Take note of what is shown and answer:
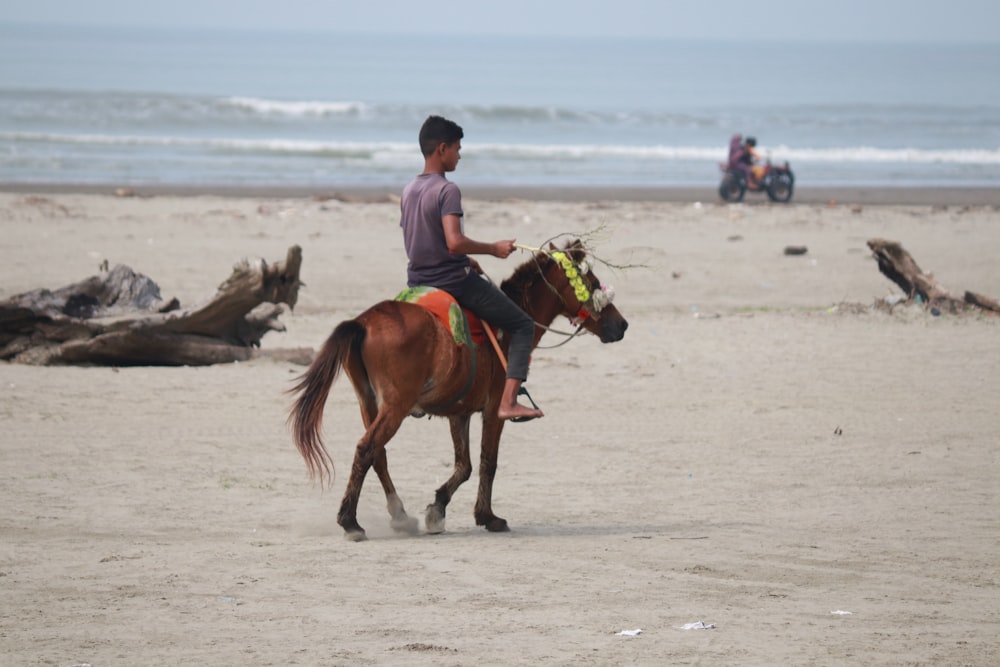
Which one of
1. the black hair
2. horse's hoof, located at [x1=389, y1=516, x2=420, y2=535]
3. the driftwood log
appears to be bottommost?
horse's hoof, located at [x1=389, y1=516, x2=420, y2=535]

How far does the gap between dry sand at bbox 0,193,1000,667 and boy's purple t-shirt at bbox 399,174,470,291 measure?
142 centimetres

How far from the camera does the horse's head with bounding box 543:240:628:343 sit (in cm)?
742

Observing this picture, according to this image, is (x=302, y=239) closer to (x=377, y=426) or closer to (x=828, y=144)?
(x=377, y=426)

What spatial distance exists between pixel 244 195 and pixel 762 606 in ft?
74.3

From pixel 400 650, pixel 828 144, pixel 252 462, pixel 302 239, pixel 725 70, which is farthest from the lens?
pixel 725 70

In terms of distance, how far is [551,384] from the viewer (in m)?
11.5

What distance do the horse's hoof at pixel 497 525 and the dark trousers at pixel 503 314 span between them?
80 cm

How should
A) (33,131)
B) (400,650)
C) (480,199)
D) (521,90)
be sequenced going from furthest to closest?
(521,90)
(33,131)
(480,199)
(400,650)

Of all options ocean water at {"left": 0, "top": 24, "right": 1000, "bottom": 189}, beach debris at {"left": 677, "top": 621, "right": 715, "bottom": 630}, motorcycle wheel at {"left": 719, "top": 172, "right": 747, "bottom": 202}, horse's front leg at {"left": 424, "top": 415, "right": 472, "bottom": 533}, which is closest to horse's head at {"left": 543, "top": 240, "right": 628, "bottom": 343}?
horse's front leg at {"left": 424, "top": 415, "right": 472, "bottom": 533}

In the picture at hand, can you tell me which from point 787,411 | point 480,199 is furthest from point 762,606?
point 480,199

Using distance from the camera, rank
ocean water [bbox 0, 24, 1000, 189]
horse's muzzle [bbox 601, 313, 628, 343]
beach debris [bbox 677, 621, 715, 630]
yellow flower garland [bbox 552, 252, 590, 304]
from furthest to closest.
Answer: ocean water [bbox 0, 24, 1000, 189] → horse's muzzle [bbox 601, 313, 628, 343] → yellow flower garland [bbox 552, 252, 590, 304] → beach debris [bbox 677, 621, 715, 630]

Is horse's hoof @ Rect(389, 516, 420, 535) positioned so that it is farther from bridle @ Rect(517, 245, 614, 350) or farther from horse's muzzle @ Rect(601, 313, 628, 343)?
horse's muzzle @ Rect(601, 313, 628, 343)

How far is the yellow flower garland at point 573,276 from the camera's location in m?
7.39

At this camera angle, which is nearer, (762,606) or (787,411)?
(762,606)
